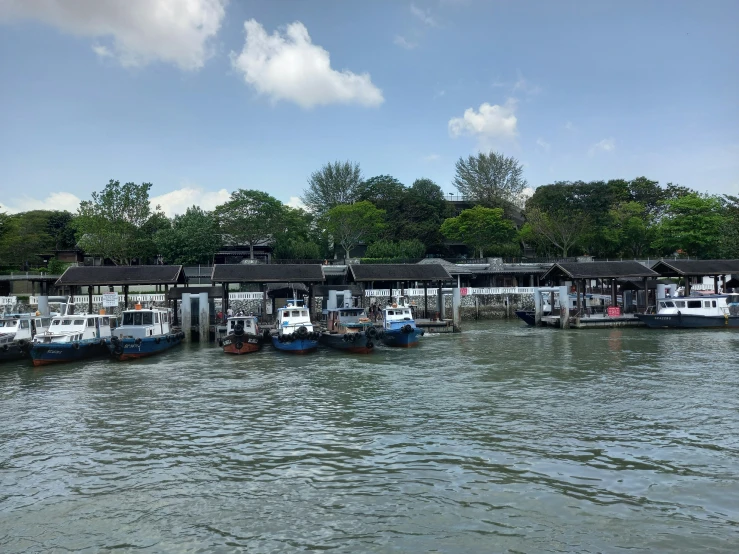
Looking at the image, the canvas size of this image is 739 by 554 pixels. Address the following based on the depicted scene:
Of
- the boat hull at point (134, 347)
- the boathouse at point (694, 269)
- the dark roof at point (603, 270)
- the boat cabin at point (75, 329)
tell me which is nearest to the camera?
the boat cabin at point (75, 329)

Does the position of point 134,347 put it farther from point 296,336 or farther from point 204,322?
point 296,336

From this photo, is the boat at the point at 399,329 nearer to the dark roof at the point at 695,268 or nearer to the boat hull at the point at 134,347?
the boat hull at the point at 134,347

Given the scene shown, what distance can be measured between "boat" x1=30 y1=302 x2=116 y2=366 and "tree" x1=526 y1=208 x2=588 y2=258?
54372mm

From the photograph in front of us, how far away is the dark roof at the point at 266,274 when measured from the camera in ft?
125

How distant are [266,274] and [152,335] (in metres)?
8.63

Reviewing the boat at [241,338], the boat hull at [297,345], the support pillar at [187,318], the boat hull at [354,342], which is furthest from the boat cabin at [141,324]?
the boat hull at [354,342]

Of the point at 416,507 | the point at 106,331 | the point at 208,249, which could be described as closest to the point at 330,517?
the point at 416,507

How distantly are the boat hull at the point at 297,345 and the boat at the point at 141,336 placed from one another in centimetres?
701

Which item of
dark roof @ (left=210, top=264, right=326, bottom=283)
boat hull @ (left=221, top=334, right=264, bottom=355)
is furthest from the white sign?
boat hull @ (left=221, top=334, right=264, bottom=355)

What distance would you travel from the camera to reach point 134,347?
3075cm

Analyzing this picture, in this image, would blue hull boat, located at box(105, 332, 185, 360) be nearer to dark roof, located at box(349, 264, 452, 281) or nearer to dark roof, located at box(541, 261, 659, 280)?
dark roof, located at box(349, 264, 452, 281)

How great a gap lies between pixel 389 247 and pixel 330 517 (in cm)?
6307

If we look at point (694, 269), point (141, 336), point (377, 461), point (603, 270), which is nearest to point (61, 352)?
point (141, 336)

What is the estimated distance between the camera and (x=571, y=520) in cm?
1003
